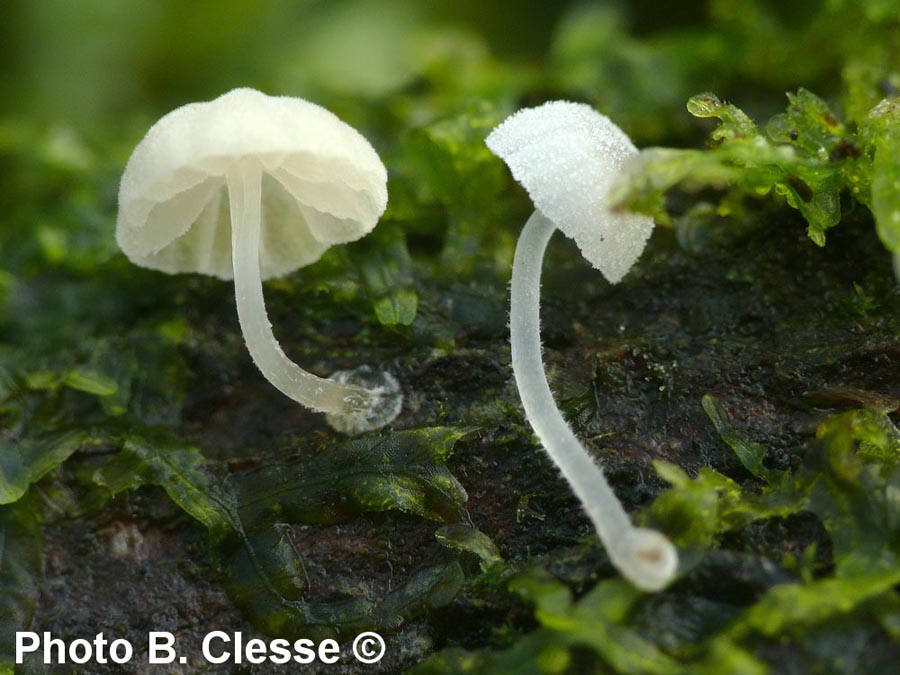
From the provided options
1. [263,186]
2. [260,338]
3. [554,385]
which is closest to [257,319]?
[260,338]

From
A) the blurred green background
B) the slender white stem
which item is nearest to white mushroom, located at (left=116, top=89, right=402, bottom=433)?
the slender white stem

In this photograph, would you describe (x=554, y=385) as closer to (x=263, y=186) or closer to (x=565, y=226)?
(x=565, y=226)

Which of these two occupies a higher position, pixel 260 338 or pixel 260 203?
pixel 260 203

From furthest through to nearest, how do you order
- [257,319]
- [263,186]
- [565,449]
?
[263,186] → [257,319] → [565,449]

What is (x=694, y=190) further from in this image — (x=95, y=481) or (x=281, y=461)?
(x=95, y=481)

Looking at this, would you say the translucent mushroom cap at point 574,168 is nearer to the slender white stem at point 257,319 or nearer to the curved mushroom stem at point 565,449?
the curved mushroom stem at point 565,449

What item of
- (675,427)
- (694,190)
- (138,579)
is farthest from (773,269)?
(138,579)

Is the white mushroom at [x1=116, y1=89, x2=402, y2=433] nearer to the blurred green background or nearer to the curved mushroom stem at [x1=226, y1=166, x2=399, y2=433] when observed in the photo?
the curved mushroom stem at [x1=226, y1=166, x2=399, y2=433]
